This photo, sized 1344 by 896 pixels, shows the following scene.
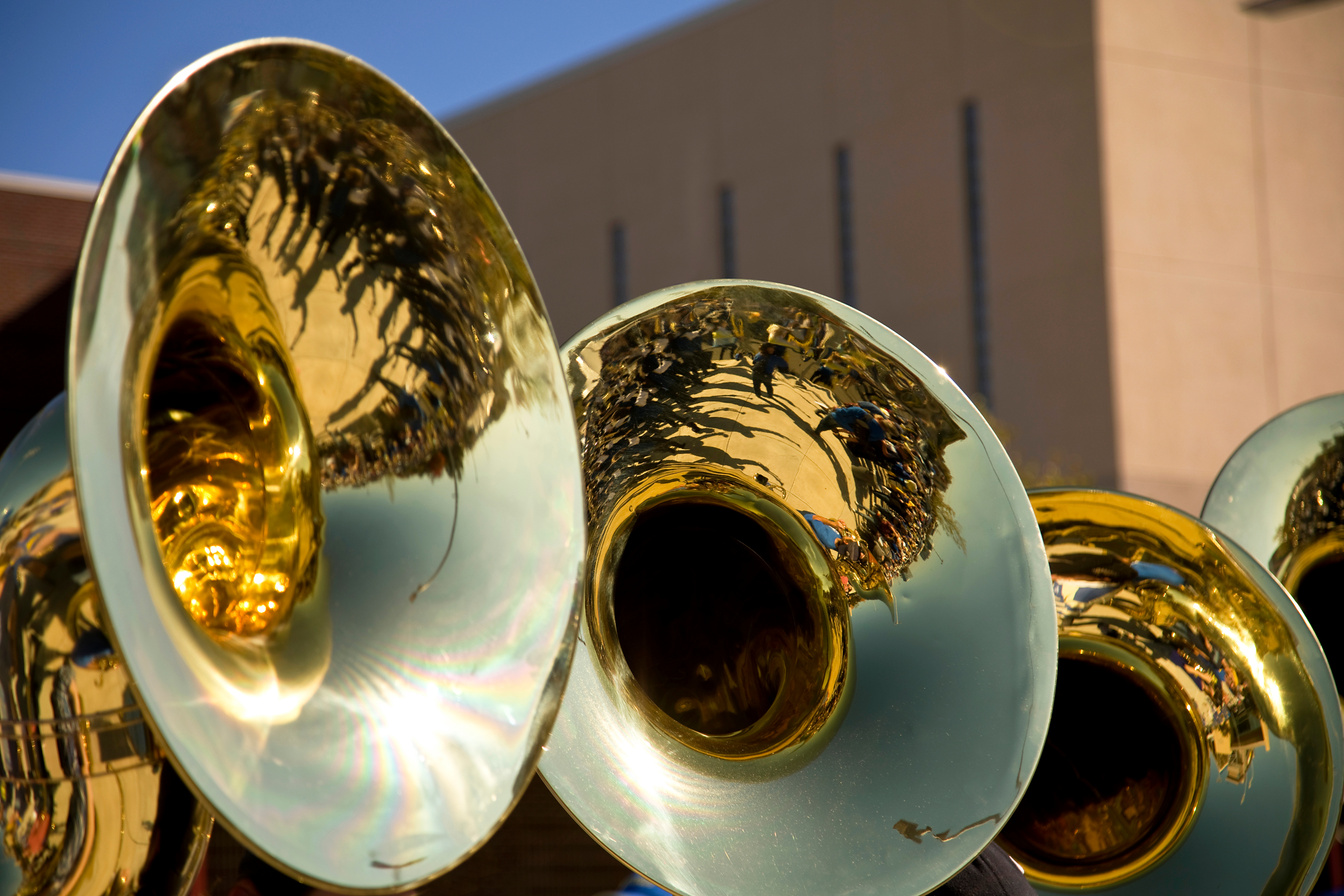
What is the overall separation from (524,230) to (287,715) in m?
29.7

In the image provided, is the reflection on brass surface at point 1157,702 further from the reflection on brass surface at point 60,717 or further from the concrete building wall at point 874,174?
the concrete building wall at point 874,174

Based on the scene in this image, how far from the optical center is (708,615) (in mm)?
2260

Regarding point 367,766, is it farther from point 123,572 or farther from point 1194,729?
point 1194,729

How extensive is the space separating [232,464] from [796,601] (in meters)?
0.96

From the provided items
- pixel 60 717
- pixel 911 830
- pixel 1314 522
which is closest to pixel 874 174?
pixel 1314 522

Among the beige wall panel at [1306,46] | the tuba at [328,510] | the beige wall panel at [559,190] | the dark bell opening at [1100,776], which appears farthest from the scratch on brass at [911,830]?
the beige wall panel at [559,190]

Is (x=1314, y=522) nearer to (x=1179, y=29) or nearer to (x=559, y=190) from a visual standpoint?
(x=1179, y=29)

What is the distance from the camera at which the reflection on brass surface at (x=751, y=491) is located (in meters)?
2.12

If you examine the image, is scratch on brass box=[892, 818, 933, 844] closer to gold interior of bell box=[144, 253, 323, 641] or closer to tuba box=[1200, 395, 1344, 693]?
gold interior of bell box=[144, 253, 323, 641]

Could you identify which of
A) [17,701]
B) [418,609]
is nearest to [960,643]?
[418,609]

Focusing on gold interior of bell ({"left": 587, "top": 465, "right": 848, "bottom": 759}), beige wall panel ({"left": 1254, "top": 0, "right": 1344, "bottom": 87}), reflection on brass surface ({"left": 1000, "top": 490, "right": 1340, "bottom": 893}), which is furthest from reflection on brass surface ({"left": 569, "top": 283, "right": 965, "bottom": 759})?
beige wall panel ({"left": 1254, "top": 0, "right": 1344, "bottom": 87})

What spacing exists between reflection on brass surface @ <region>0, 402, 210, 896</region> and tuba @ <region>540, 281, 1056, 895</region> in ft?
1.79

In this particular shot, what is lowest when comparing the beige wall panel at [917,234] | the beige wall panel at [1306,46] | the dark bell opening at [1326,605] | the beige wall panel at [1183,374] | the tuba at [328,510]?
the beige wall panel at [1183,374]

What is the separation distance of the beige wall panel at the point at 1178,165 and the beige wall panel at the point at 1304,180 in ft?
1.57
